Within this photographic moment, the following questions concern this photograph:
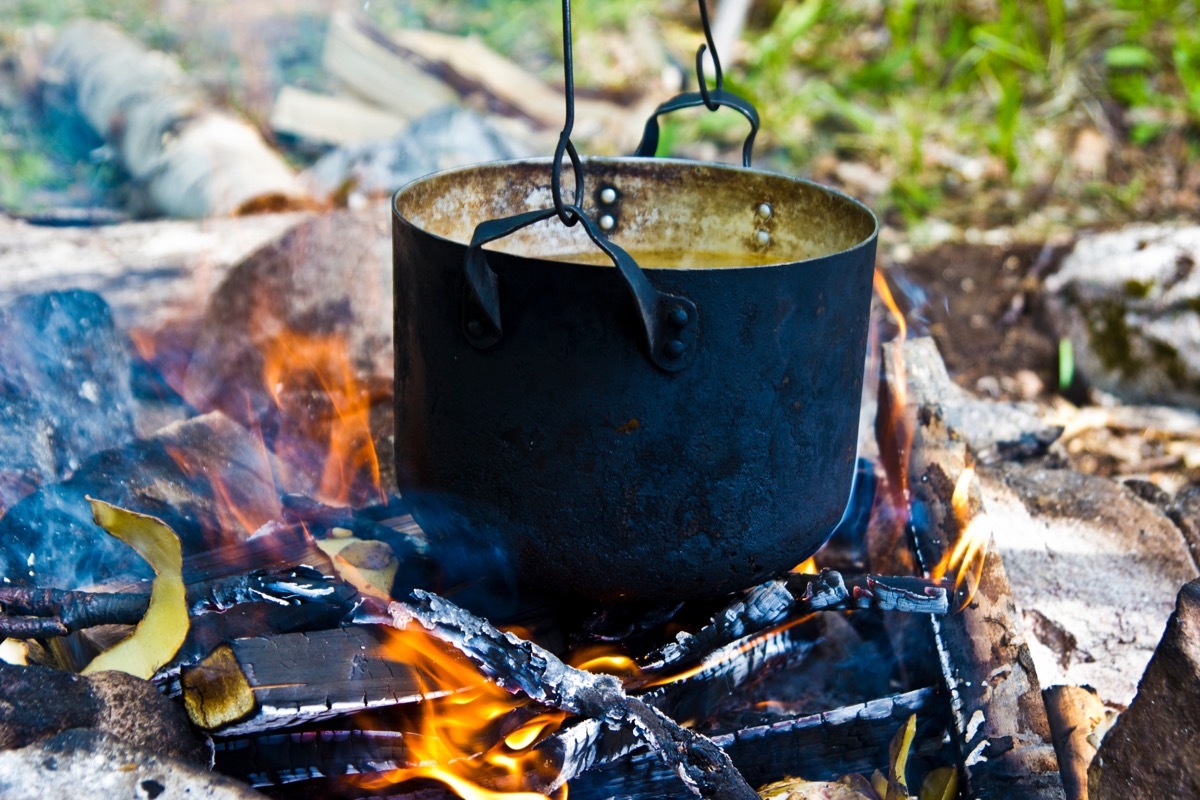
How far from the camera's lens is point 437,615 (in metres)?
1.64

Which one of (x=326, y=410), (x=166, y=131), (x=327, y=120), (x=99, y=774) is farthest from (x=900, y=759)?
(x=327, y=120)

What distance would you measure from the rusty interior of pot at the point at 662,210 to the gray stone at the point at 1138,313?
232 centimetres

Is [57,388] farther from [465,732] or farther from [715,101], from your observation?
[715,101]

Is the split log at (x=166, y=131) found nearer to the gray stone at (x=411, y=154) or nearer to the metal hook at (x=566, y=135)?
the gray stone at (x=411, y=154)

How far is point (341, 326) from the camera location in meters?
2.86

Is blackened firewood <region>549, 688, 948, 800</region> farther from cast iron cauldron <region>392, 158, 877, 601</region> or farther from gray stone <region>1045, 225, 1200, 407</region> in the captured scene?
gray stone <region>1045, 225, 1200, 407</region>

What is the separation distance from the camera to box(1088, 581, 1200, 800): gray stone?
1347 millimetres

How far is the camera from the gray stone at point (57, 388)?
2125mm

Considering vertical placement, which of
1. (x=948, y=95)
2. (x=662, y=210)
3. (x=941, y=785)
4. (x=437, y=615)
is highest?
(x=662, y=210)

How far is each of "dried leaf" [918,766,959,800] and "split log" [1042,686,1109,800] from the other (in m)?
0.18

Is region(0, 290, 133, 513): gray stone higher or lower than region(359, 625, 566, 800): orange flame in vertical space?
higher

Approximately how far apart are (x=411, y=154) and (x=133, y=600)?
11.0 feet

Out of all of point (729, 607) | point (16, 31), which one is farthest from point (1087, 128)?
point (16, 31)

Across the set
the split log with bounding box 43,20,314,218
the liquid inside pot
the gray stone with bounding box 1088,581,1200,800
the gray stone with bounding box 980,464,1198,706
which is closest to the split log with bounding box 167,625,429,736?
the liquid inside pot
